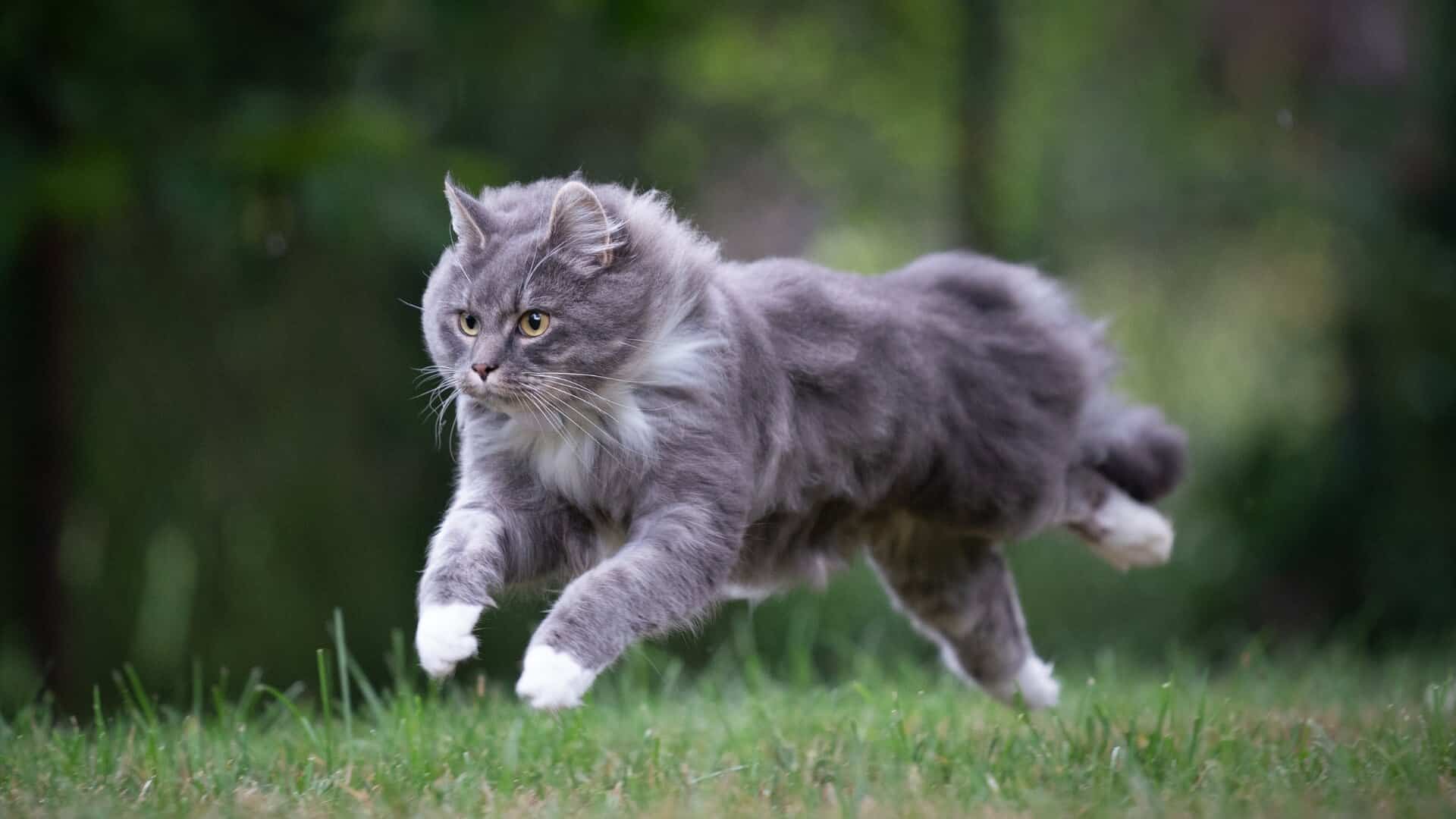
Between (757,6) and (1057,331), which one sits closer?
(1057,331)

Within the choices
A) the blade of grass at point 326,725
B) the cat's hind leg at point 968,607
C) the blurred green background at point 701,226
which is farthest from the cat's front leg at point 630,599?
the blurred green background at point 701,226

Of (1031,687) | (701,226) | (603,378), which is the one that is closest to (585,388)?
(603,378)

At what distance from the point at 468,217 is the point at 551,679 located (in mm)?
1185

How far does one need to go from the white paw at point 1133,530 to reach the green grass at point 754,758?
425mm

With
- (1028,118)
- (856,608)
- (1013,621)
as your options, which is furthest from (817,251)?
(1013,621)

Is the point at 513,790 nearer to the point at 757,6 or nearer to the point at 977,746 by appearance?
the point at 977,746

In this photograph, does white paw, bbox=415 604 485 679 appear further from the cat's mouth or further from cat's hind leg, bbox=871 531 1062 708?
cat's hind leg, bbox=871 531 1062 708

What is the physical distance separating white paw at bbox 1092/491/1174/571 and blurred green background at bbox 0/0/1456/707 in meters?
1.72

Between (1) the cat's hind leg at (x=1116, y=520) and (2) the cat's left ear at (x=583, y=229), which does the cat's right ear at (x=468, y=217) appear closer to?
(2) the cat's left ear at (x=583, y=229)

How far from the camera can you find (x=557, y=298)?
344 cm

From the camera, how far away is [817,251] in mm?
9859

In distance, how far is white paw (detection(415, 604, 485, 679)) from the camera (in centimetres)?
310

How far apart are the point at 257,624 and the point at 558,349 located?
4.22 meters

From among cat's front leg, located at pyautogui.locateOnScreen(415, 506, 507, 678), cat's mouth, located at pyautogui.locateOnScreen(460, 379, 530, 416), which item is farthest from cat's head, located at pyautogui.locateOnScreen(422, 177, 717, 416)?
cat's front leg, located at pyautogui.locateOnScreen(415, 506, 507, 678)
